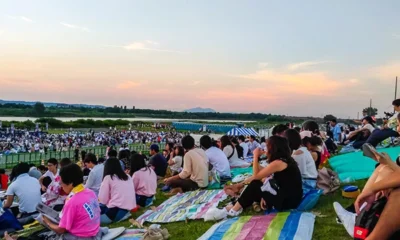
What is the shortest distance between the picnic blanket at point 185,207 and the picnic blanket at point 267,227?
872 millimetres

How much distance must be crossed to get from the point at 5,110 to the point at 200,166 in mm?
133568

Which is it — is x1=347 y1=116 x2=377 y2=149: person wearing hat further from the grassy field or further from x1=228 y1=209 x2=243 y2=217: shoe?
x1=228 y1=209 x2=243 y2=217: shoe

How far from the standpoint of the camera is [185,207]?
6.76 m

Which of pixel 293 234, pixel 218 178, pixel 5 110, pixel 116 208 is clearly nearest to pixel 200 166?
pixel 218 178

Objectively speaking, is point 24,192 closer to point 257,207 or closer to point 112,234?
point 112,234

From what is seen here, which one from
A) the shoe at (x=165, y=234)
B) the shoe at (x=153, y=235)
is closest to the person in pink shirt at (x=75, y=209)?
the shoe at (x=153, y=235)

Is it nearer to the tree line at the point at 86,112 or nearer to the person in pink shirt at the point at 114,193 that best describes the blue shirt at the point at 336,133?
the person in pink shirt at the point at 114,193

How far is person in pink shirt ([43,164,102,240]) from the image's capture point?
170 inches

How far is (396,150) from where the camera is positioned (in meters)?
9.02

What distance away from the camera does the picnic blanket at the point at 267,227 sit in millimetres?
4508

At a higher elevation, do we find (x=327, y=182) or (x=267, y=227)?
(x=327, y=182)

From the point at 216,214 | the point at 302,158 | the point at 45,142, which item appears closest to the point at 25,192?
the point at 216,214

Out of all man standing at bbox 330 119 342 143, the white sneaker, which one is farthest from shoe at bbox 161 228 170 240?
man standing at bbox 330 119 342 143

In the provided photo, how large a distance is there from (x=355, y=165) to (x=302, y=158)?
3817 mm
